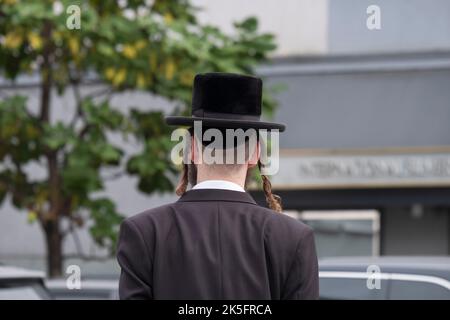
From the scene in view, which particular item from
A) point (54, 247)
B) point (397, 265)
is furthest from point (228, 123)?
point (54, 247)

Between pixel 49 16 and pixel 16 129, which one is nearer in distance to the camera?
Answer: pixel 49 16

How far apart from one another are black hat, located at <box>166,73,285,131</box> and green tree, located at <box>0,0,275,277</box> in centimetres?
713

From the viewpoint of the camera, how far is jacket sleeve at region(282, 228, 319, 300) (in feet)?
9.82

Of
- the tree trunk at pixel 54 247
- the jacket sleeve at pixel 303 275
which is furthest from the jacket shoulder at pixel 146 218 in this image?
the tree trunk at pixel 54 247

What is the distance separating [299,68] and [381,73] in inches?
47.6

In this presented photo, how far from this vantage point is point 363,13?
15.3 m

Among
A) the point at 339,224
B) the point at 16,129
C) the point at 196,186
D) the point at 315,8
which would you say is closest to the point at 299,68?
the point at 315,8

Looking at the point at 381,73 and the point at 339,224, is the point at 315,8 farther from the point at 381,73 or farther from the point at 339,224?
the point at 339,224

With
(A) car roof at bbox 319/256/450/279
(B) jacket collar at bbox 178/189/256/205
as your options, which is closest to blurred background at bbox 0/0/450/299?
(A) car roof at bbox 319/256/450/279

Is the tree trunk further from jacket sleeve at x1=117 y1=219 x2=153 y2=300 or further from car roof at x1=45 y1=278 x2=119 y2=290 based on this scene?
jacket sleeve at x1=117 y1=219 x2=153 y2=300

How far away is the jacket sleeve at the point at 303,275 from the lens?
2.99 m

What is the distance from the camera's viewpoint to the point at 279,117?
15383mm

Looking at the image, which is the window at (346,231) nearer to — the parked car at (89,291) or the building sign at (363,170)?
the building sign at (363,170)

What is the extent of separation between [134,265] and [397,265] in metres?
3.02
